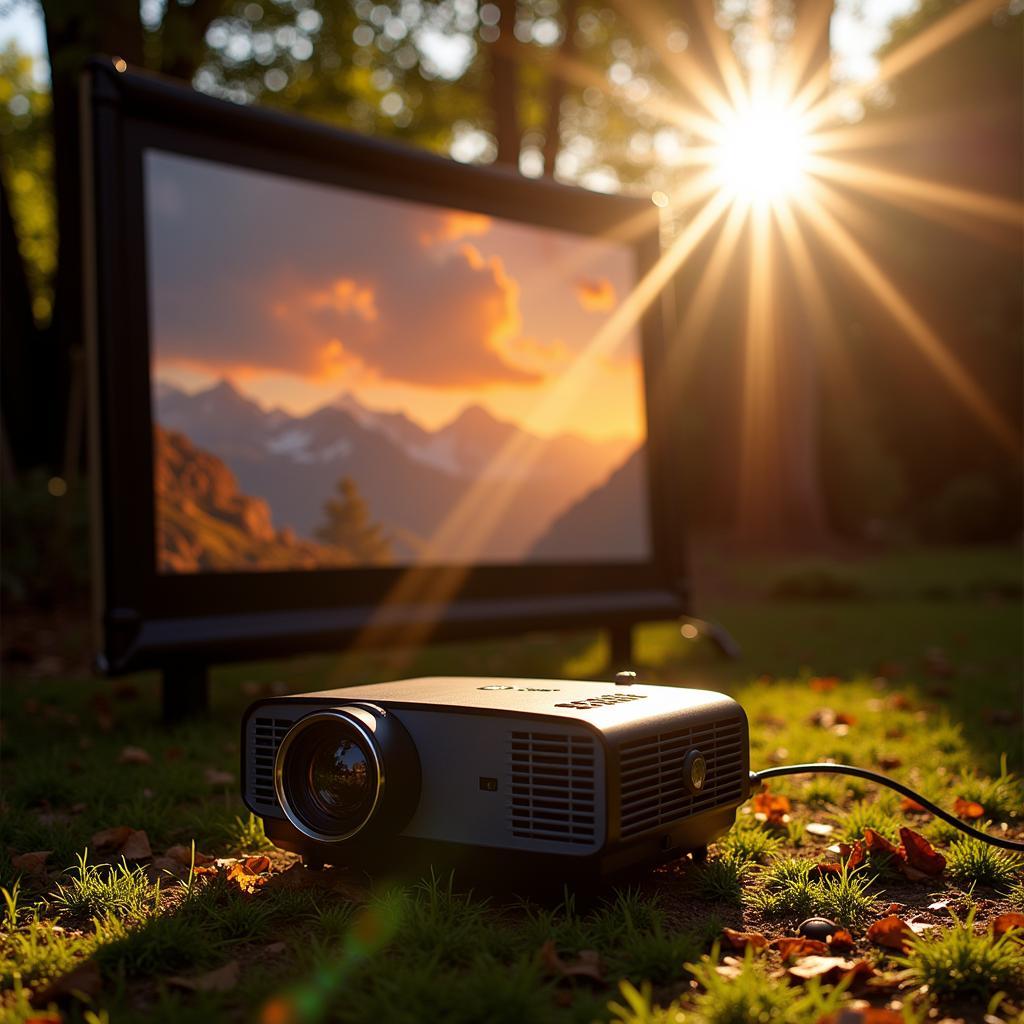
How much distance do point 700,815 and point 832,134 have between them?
1892cm

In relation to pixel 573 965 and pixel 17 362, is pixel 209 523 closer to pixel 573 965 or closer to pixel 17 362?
pixel 573 965

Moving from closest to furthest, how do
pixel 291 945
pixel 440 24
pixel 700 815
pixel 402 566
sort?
1. pixel 291 945
2. pixel 700 815
3. pixel 402 566
4. pixel 440 24

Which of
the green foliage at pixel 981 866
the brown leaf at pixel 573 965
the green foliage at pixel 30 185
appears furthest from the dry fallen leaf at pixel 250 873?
the green foliage at pixel 30 185

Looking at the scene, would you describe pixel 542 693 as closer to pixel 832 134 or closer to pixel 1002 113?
pixel 832 134

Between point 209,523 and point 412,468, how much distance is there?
4.03 ft

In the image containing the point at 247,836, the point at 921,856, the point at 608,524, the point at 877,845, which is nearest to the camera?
the point at 921,856

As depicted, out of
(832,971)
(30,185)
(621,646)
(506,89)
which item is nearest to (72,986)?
(832,971)

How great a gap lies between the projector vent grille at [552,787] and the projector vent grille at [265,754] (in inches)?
24.6

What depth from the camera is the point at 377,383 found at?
5.47 metres

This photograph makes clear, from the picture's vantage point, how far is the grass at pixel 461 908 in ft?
6.20

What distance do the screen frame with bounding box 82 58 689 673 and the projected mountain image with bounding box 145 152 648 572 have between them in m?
0.09

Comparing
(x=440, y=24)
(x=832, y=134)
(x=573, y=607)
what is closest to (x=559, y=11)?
(x=440, y=24)

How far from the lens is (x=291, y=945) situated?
2.21 metres

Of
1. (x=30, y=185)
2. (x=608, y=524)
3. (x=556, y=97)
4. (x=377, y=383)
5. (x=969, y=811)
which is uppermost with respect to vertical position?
(x=30, y=185)
